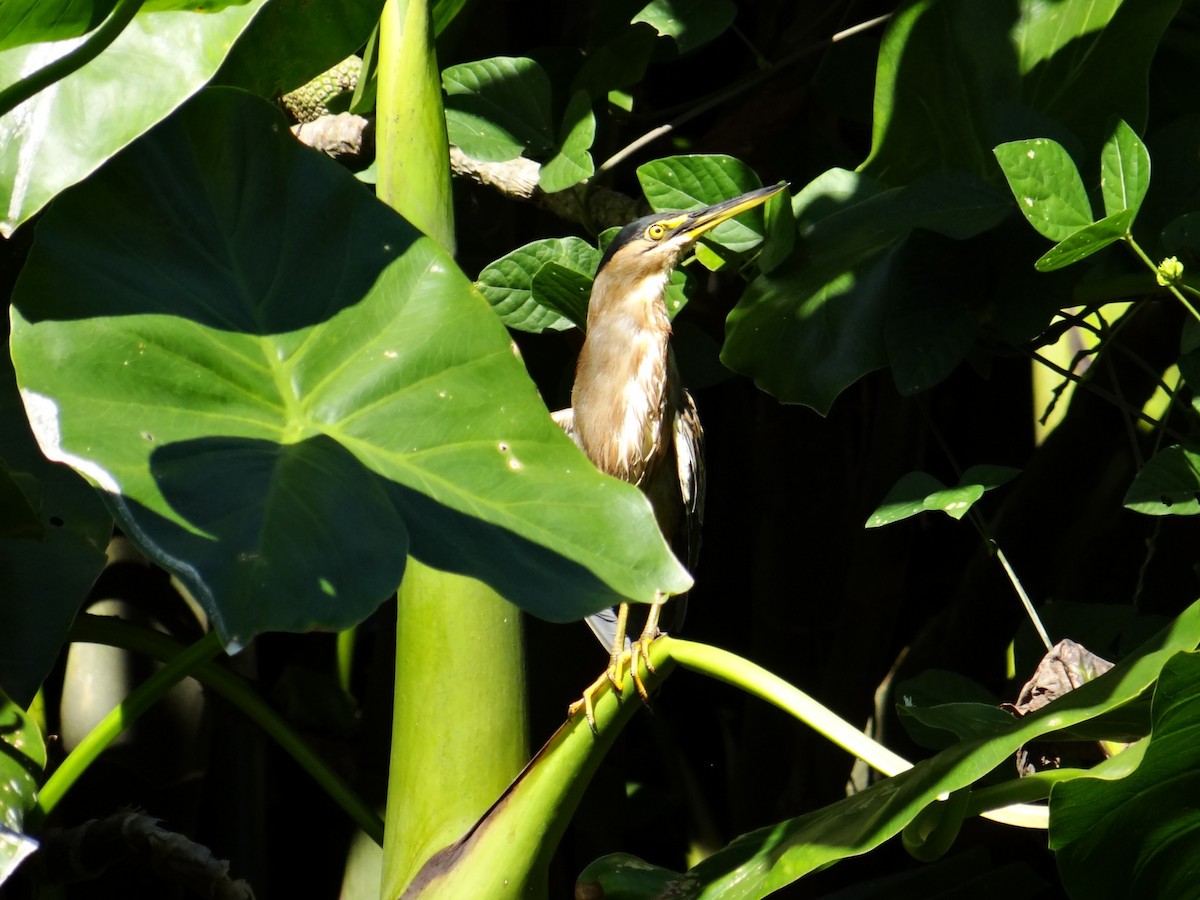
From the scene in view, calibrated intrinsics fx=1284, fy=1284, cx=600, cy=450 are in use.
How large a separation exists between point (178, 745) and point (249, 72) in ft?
3.14

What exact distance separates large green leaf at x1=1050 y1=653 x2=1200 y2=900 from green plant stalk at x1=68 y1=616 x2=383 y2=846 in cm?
62

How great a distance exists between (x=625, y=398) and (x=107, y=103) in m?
0.95

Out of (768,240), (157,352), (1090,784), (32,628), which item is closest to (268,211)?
(157,352)

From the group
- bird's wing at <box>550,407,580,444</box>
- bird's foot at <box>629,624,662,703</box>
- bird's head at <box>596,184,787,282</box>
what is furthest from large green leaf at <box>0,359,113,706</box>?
bird's wing at <box>550,407,580,444</box>

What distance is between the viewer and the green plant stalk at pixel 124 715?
1130mm

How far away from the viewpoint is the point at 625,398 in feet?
6.08

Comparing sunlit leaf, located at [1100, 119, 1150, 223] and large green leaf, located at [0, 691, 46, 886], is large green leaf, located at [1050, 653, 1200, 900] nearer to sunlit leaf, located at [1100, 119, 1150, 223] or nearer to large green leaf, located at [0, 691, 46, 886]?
sunlit leaf, located at [1100, 119, 1150, 223]

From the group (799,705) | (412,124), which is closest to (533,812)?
(799,705)

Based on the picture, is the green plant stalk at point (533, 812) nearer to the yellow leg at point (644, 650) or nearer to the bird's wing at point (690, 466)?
the yellow leg at point (644, 650)

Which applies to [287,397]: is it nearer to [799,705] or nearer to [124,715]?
[124,715]

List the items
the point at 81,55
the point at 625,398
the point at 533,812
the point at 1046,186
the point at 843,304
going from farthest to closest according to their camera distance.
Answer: the point at 625,398 < the point at 843,304 < the point at 1046,186 < the point at 533,812 < the point at 81,55

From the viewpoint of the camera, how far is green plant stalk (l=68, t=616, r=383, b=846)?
1.24 m

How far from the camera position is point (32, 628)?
1189 millimetres

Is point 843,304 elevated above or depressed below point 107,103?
below
